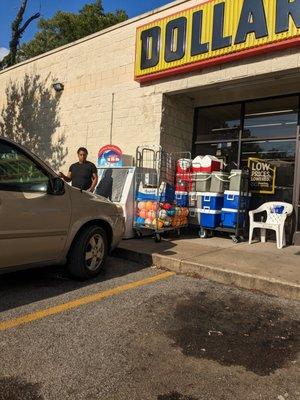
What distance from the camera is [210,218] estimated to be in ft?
28.6

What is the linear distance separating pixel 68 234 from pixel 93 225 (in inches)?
20.0

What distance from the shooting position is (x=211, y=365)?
11.4 ft

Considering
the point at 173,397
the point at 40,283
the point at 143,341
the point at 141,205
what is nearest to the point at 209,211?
the point at 141,205

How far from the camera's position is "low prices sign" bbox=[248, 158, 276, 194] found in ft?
29.1

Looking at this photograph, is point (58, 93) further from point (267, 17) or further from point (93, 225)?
point (93, 225)

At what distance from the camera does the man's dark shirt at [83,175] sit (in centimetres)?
796

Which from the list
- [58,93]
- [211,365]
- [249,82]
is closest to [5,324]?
[211,365]

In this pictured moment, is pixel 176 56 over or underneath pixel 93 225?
over

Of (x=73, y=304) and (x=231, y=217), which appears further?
(x=231, y=217)

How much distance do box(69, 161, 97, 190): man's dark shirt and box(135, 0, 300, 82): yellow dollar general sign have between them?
2.82 m

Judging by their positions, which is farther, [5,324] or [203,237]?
[203,237]

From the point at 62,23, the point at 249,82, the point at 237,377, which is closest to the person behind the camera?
the point at 237,377

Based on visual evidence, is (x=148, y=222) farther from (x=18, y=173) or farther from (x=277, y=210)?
(x=18, y=173)

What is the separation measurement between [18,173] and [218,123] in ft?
20.3
